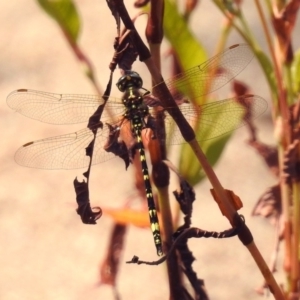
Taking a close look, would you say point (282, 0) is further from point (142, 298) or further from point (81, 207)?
point (142, 298)

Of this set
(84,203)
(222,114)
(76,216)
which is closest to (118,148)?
(84,203)

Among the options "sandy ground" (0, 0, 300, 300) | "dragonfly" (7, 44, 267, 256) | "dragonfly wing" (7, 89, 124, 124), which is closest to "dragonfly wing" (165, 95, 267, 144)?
"dragonfly" (7, 44, 267, 256)

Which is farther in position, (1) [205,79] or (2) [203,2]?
(2) [203,2]

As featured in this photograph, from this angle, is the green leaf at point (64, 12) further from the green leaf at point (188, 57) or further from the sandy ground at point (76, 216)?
the sandy ground at point (76, 216)

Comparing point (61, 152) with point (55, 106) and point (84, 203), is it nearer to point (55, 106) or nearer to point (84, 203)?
point (55, 106)

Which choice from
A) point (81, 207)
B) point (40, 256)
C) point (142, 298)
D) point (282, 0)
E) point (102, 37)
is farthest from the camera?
point (102, 37)

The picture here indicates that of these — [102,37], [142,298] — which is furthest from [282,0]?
[102,37]

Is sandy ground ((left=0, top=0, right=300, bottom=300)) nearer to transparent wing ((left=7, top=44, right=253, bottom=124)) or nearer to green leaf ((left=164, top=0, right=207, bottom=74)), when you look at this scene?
transparent wing ((left=7, top=44, right=253, bottom=124))
